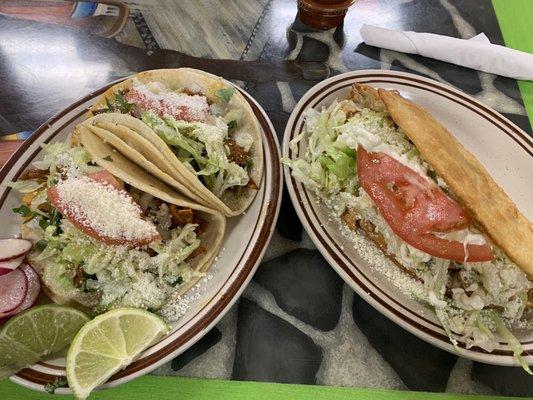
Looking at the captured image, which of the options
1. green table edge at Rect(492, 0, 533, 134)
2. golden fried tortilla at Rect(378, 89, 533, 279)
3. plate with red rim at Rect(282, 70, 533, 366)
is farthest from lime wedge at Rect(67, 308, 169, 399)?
green table edge at Rect(492, 0, 533, 134)

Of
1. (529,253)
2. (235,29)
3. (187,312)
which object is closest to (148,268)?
(187,312)

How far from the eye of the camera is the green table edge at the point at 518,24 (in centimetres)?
294

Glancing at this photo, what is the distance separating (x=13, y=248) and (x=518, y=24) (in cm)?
335

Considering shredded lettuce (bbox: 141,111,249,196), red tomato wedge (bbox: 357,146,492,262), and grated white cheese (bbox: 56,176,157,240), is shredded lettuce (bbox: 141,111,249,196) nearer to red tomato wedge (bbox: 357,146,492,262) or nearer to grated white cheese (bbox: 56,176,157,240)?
grated white cheese (bbox: 56,176,157,240)

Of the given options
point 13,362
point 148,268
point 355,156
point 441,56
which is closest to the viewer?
point 13,362

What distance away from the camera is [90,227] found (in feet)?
5.97

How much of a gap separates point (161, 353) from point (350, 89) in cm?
164

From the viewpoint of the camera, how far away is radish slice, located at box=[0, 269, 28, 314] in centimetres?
173

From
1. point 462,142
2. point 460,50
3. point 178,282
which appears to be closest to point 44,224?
point 178,282

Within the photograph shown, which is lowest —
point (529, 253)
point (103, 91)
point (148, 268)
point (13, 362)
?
point (13, 362)

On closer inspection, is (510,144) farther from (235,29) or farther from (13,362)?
(13,362)

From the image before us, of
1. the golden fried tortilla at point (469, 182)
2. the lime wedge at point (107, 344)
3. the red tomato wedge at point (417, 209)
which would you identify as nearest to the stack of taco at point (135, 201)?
the lime wedge at point (107, 344)

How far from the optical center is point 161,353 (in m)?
1.68

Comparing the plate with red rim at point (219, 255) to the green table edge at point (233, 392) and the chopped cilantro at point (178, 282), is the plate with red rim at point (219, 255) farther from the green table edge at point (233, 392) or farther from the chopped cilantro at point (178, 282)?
the green table edge at point (233, 392)
